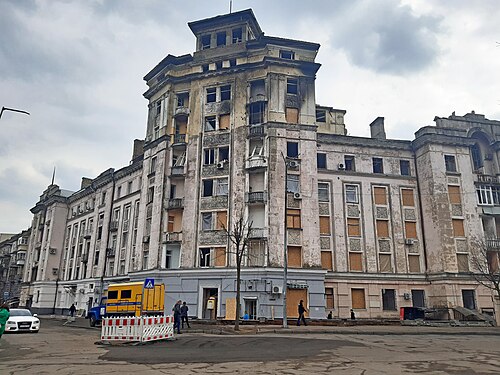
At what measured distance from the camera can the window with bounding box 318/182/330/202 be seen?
3819 cm

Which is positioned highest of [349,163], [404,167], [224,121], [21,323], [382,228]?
[224,121]

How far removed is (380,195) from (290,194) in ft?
32.9

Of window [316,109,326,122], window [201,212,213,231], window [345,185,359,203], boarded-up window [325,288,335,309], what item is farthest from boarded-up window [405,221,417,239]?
window [201,212,213,231]

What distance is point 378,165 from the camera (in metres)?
40.4

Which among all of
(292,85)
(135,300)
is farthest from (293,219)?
(135,300)

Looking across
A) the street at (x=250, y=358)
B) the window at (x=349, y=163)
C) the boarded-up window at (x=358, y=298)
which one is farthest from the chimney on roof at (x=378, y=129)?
the street at (x=250, y=358)

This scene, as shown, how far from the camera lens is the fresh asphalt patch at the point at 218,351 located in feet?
41.7

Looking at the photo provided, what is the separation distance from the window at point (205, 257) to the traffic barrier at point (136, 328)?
16.0 m

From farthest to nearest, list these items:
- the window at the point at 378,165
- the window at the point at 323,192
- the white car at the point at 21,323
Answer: the window at the point at 378,165, the window at the point at 323,192, the white car at the point at 21,323

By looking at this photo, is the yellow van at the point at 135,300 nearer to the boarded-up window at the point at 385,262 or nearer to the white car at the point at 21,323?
the white car at the point at 21,323

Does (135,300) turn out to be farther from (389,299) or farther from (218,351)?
(389,299)

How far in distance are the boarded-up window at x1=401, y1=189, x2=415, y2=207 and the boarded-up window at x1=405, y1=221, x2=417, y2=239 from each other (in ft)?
5.87

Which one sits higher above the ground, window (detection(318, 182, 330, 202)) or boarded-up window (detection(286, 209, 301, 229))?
window (detection(318, 182, 330, 202))

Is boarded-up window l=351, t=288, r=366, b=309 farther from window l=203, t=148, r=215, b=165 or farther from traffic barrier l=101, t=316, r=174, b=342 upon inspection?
traffic barrier l=101, t=316, r=174, b=342
